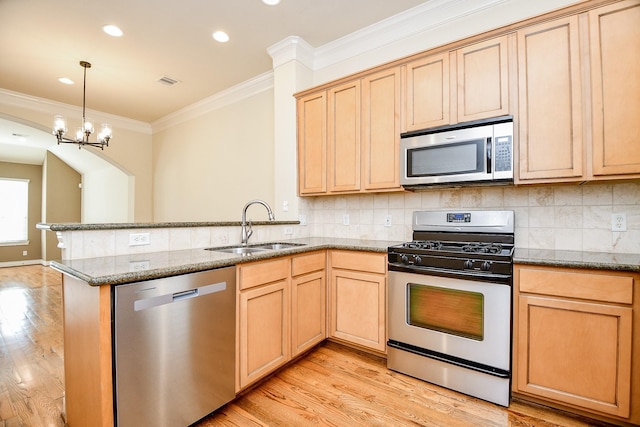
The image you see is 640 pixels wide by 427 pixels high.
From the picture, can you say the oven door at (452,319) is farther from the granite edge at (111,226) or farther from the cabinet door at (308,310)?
the granite edge at (111,226)

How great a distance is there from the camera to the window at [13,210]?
741 centimetres

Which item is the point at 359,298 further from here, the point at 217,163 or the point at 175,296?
the point at 217,163

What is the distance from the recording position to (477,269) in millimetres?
1875

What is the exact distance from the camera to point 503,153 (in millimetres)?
2018

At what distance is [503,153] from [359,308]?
155 cm

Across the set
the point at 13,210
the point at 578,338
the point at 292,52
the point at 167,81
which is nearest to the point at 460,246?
the point at 578,338

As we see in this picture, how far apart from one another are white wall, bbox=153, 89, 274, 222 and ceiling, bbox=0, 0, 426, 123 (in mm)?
498

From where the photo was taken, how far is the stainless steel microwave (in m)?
2.02

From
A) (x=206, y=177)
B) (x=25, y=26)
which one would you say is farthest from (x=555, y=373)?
(x=25, y=26)

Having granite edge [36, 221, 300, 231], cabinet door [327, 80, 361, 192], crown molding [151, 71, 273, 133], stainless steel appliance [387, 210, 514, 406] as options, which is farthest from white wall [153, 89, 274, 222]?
stainless steel appliance [387, 210, 514, 406]

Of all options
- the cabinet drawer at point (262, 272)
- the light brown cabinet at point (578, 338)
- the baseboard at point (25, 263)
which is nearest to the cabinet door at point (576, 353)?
the light brown cabinet at point (578, 338)

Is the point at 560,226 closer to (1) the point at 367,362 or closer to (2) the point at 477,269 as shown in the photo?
(2) the point at 477,269

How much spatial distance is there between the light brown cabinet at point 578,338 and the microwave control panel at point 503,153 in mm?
666

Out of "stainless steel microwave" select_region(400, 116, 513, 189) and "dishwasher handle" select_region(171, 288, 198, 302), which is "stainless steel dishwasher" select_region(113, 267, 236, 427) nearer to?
"dishwasher handle" select_region(171, 288, 198, 302)
